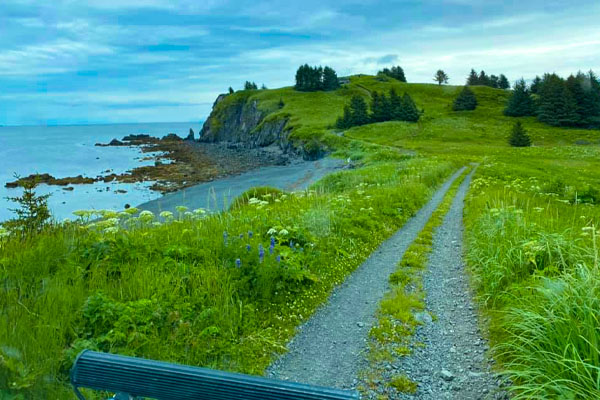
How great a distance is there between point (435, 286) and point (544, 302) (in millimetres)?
3673

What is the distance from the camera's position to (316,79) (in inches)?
5689

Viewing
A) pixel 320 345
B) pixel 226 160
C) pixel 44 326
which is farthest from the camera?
pixel 226 160

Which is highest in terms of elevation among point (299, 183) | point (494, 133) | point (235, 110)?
point (235, 110)

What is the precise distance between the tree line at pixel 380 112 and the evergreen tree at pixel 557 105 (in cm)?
2630

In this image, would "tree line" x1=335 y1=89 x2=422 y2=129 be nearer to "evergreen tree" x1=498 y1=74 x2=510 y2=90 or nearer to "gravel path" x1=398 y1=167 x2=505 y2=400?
"evergreen tree" x1=498 y1=74 x2=510 y2=90

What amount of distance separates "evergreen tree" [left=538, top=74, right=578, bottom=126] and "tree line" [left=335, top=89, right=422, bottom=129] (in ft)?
86.3

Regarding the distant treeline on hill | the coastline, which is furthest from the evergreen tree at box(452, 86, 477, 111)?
the coastline

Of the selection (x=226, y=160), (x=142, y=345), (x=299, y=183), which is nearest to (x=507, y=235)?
(x=142, y=345)

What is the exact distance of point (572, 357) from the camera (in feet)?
14.5

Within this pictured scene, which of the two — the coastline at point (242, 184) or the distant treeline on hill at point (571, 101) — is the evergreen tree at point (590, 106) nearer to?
the distant treeline on hill at point (571, 101)

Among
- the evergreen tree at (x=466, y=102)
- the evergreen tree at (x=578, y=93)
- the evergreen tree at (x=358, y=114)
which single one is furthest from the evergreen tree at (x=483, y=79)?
the evergreen tree at (x=358, y=114)

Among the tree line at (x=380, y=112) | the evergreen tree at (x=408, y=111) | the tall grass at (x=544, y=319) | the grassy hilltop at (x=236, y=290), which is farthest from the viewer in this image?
the evergreen tree at (x=408, y=111)

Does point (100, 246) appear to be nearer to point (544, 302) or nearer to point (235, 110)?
point (544, 302)

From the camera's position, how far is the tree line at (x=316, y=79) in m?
144
